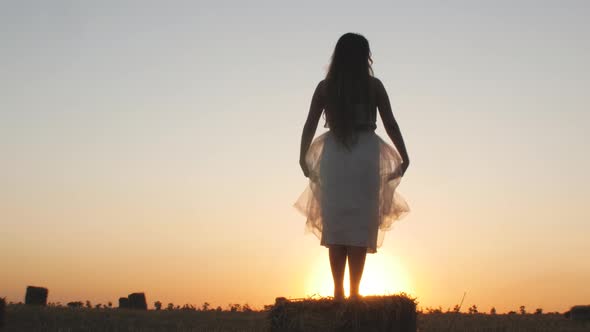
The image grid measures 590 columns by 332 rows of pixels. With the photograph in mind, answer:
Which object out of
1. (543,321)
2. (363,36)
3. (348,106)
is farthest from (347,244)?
(543,321)

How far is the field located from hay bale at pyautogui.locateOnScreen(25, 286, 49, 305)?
417 cm

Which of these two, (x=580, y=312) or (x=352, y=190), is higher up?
(x=352, y=190)

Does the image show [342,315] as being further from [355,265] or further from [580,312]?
[580,312]

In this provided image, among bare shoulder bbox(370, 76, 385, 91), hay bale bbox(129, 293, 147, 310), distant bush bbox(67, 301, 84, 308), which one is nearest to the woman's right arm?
bare shoulder bbox(370, 76, 385, 91)

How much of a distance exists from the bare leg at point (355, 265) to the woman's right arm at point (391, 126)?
32.2 inches

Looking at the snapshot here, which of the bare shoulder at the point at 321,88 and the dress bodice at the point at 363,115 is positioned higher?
the bare shoulder at the point at 321,88

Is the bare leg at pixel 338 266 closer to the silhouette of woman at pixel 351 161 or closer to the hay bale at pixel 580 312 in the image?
the silhouette of woman at pixel 351 161

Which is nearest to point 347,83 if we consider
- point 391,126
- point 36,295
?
point 391,126

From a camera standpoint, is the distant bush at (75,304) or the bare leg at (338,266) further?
the distant bush at (75,304)

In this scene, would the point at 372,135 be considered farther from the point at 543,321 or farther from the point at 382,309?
the point at 543,321

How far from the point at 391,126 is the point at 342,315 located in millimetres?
1646

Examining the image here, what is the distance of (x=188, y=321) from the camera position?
12672mm

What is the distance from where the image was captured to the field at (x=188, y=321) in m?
10.9

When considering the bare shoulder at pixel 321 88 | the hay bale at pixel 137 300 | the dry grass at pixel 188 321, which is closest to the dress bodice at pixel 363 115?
the bare shoulder at pixel 321 88
